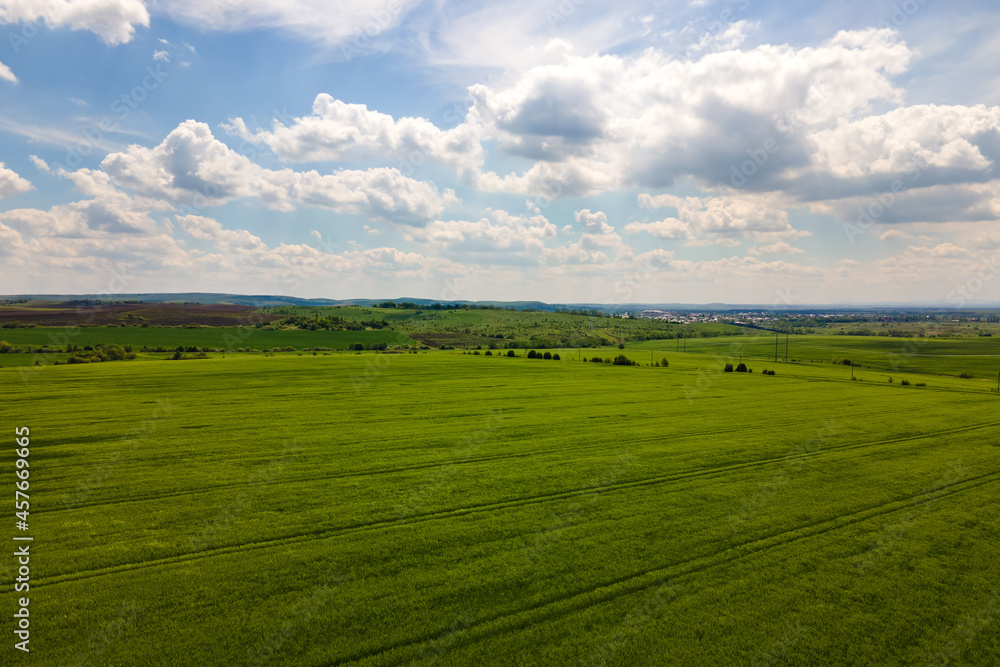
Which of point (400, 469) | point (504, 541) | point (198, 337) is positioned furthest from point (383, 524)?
point (198, 337)

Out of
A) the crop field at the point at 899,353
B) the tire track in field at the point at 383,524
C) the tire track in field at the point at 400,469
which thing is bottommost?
the crop field at the point at 899,353

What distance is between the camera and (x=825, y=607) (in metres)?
12.1

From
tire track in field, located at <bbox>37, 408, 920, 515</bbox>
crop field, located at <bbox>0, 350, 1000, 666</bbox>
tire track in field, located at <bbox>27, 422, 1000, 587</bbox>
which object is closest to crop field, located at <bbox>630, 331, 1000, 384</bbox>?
tire track in field, located at <bbox>37, 408, 920, 515</bbox>

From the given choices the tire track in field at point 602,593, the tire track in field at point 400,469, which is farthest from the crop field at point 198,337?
the tire track in field at point 602,593

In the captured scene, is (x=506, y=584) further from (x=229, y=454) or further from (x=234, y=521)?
(x=229, y=454)

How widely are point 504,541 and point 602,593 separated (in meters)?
3.72

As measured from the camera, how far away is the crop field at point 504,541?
10609 millimetres

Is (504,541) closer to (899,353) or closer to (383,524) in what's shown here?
(383,524)

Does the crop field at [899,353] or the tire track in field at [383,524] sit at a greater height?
the tire track in field at [383,524]

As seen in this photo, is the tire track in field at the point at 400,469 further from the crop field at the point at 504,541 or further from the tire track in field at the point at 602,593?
the tire track in field at the point at 602,593

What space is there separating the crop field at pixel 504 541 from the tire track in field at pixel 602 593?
0.19ft

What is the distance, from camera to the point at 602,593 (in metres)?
12.2

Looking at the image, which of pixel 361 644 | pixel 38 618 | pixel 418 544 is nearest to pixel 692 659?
pixel 361 644

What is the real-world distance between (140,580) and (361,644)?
6.82 metres
